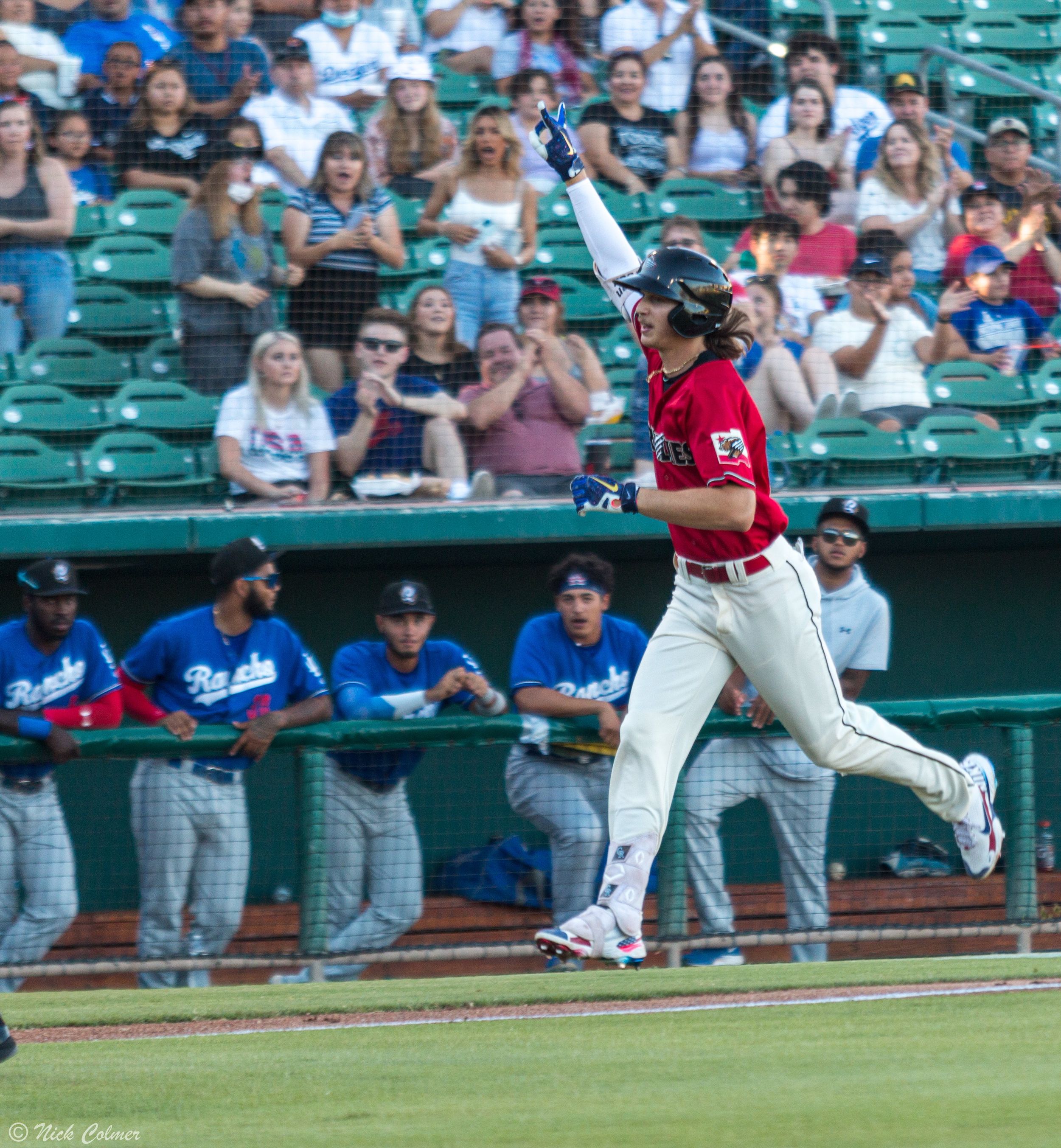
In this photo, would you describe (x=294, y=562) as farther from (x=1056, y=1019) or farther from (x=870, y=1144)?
(x=870, y=1144)

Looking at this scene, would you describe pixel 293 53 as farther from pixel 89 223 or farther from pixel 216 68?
pixel 89 223

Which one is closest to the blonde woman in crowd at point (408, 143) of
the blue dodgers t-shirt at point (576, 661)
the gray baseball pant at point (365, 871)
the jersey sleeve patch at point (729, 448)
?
the blue dodgers t-shirt at point (576, 661)

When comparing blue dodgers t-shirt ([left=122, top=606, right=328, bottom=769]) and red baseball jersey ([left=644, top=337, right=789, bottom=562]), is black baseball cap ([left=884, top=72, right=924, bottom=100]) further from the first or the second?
red baseball jersey ([left=644, top=337, right=789, bottom=562])

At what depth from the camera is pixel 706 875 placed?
6.24m

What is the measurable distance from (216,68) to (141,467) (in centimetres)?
267

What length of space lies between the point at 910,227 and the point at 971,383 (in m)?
1.07

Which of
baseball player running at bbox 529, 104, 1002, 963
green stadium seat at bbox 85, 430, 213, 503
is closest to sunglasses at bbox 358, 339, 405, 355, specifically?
green stadium seat at bbox 85, 430, 213, 503

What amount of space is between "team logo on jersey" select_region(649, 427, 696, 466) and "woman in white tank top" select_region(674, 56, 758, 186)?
5.74 meters

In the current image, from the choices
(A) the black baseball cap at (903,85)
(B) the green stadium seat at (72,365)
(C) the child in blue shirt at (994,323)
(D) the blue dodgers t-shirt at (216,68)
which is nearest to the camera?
(B) the green stadium seat at (72,365)

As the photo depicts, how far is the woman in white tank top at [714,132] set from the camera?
371 inches

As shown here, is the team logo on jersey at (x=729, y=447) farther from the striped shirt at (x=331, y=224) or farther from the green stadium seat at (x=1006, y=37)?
the green stadium seat at (x=1006, y=37)

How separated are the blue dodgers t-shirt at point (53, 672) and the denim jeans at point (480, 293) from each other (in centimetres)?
275

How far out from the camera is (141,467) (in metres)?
7.61

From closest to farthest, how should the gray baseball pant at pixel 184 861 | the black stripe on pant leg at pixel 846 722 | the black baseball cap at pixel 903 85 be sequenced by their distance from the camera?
the black stripe on pant leg at pixel 846 722 < the gray baseball pant at pixel 184 861 < the black baseball cap at pixel 903 85
